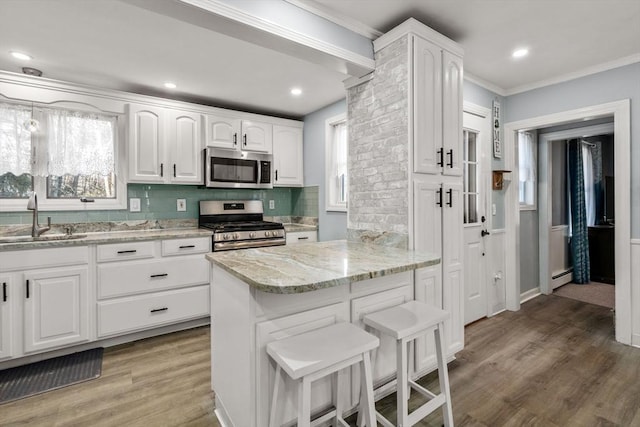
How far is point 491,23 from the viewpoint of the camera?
82.7 inches

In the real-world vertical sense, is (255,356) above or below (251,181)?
below

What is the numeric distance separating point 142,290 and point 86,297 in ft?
1.32

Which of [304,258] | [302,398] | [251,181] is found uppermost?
[251,181]

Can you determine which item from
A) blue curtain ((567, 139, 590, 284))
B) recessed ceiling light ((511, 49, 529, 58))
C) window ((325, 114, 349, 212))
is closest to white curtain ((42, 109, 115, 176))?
window ((325, 114, 349, 212))

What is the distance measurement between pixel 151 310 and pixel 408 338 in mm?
2384

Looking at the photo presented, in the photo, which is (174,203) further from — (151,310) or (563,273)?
(563,273)

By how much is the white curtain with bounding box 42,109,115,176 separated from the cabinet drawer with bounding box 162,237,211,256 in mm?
1068

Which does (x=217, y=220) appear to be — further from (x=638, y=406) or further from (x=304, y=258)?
(x=638, y=406)

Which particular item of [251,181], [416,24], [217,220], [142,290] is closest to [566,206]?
[416,24]

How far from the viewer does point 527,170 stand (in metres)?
3.79

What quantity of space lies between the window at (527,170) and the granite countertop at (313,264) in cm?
267

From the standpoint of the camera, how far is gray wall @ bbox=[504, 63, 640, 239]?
2.58 meters

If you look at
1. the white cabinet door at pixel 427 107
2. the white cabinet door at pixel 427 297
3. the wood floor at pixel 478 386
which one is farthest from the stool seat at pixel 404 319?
the white cabinet door at pixel 427 107

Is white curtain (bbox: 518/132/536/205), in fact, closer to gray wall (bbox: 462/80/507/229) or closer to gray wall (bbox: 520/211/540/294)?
gray wall (bbox: 520/211/540/294)
